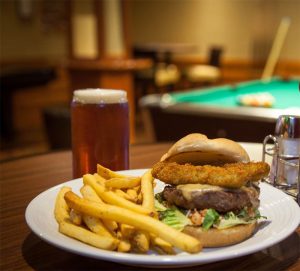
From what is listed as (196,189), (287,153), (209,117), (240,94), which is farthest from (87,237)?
(240,94)

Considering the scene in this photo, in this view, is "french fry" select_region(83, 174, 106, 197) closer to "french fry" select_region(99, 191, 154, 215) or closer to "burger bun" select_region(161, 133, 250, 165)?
"french fry" select_region(99, 191, 154, 215)

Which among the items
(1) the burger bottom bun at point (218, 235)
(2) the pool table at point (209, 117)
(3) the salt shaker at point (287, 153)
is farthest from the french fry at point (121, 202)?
(2) the pool table at point (209, 117)

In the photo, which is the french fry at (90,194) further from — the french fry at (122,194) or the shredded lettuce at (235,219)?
the shredded lettuce at (235,219)

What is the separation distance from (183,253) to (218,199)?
15 centimetres

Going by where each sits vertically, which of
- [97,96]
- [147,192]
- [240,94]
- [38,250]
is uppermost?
[97,96]

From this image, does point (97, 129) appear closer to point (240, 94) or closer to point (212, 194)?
point (212, 194)

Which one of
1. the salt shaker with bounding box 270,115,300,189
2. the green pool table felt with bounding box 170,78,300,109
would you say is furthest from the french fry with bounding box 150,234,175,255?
the green pool table felt with bounding box 170,78,300,109

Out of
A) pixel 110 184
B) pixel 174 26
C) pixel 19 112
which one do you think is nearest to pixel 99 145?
pixel 110 184

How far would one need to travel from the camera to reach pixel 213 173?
1054 millimetres

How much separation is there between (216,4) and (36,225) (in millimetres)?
9921

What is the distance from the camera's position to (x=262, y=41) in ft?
31.4

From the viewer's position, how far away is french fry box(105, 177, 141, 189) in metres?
1.11

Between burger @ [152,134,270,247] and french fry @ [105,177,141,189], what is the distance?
65mm

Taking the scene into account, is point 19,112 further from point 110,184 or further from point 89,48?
point 110,184
